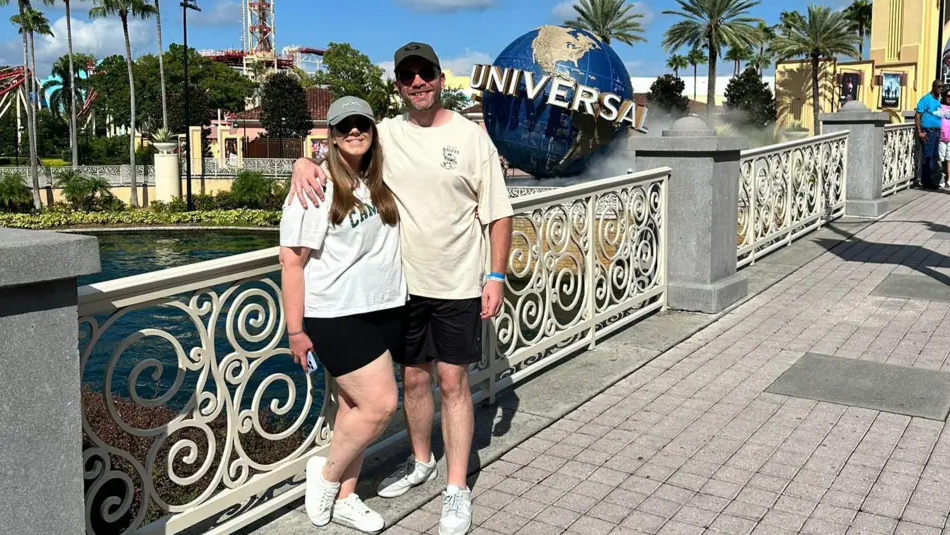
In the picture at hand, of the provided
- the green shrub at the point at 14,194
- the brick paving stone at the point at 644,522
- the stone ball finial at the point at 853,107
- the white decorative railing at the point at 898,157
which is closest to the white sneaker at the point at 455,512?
the brick paving stone at the point at 644,522

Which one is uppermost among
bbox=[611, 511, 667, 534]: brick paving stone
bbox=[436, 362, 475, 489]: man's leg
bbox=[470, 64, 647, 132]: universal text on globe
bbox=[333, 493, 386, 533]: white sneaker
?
bbox=[470, 64, 647, 132]: universal text on globe

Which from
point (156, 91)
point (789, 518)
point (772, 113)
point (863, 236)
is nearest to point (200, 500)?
point (789, 518)

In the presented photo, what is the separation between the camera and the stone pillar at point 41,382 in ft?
7.88

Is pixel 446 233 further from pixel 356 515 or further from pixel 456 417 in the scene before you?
pixel 356 515

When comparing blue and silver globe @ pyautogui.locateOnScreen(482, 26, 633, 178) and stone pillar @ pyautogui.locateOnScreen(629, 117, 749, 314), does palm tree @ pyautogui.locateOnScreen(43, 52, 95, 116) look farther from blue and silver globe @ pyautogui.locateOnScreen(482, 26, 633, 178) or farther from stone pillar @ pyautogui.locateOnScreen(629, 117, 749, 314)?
stone pillar @ pyautogui.locateOnScreen(629, 117, 749, 314)

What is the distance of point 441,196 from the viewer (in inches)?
134

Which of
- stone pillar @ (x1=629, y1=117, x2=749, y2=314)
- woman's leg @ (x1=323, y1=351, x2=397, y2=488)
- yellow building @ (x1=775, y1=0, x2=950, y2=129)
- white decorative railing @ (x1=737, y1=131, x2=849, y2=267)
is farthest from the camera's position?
yellow building @ (x1=775, y1=0, x2=950, y2=129)

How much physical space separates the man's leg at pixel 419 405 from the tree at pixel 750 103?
59.7m

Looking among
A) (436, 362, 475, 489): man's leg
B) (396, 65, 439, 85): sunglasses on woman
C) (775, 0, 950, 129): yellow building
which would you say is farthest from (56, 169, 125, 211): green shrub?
(396, 65, 439, 85): sunglasses on woman

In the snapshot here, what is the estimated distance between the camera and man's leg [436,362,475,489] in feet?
11.7

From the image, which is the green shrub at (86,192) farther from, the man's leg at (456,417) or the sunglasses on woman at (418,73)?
the sunglasses on woman at (418,73)

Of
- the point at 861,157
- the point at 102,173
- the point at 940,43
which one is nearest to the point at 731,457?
the point at 861,157

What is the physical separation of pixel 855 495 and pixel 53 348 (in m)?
3.20

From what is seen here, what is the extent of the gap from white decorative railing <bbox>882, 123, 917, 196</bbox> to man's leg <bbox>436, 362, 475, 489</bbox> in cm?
1233
